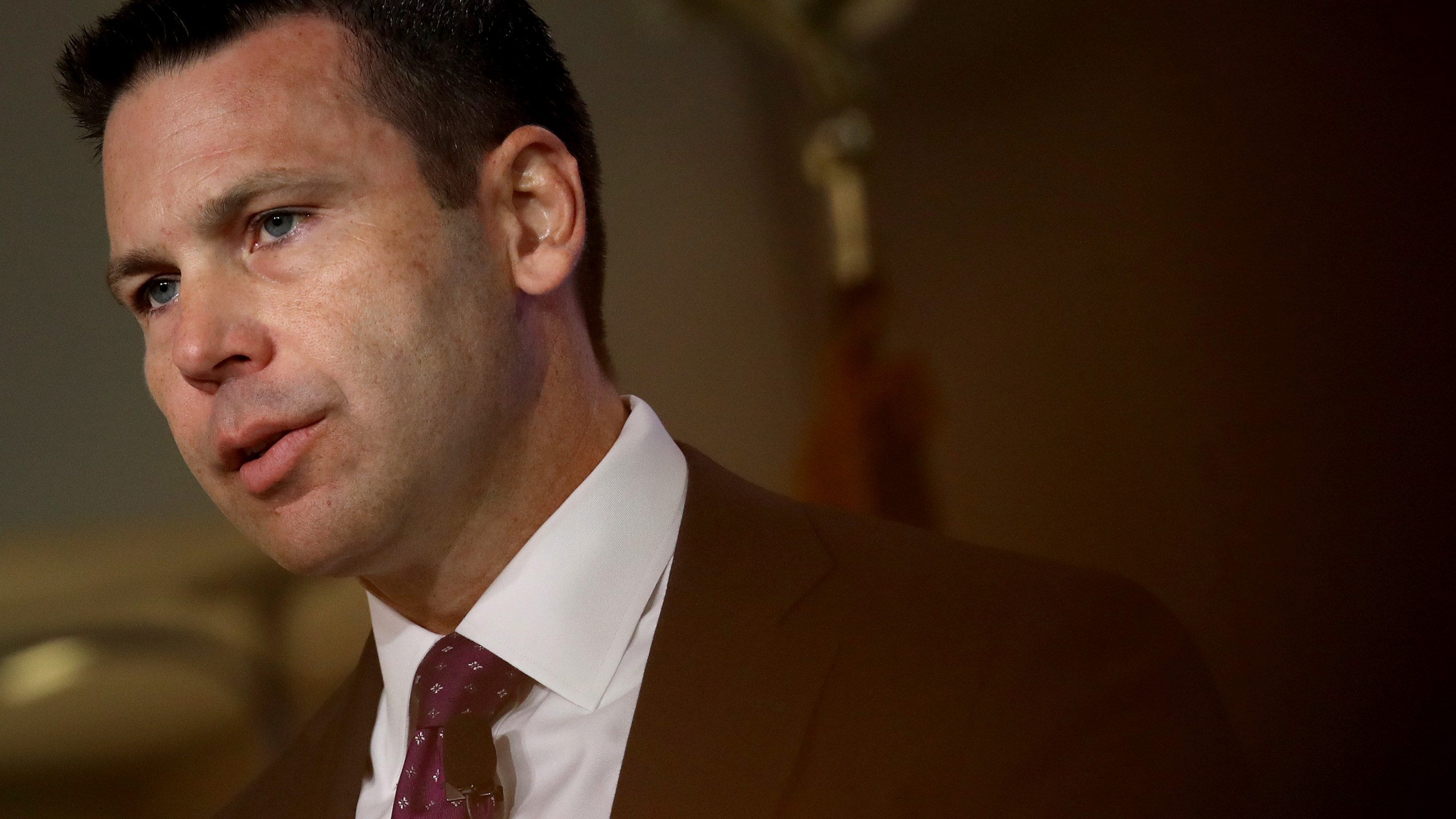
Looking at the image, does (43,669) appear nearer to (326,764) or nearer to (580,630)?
(326,764)

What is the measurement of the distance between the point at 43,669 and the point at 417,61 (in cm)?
68

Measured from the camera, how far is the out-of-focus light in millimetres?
1129

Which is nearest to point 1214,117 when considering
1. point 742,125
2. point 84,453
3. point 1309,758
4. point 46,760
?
point 742,125

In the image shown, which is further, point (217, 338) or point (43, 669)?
point (43, 669)

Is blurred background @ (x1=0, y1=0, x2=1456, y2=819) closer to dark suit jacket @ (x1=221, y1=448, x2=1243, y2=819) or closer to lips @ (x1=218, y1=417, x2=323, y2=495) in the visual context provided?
dark suit jacket @ (x1=221, y1=448, x2=1243, y2=819)

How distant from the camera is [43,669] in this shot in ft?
3.72

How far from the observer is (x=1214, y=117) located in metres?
1.03

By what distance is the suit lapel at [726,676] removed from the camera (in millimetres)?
825

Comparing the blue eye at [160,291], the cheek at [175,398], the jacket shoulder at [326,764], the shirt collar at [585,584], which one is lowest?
the jacket shoulder at [326,764]

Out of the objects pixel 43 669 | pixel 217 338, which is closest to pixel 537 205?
pixel 217 338

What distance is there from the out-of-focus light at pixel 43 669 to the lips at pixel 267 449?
0.40 meters

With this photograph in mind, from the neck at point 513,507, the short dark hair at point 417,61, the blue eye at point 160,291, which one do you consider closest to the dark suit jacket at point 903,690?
the neck at point 513,507

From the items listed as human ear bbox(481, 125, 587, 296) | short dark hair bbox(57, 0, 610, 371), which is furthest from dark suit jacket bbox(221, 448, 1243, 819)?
short dark hair bbox(57, 0, 610, 371)

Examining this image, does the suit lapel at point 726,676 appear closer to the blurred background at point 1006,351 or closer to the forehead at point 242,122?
the blurred background at point 1006,351
